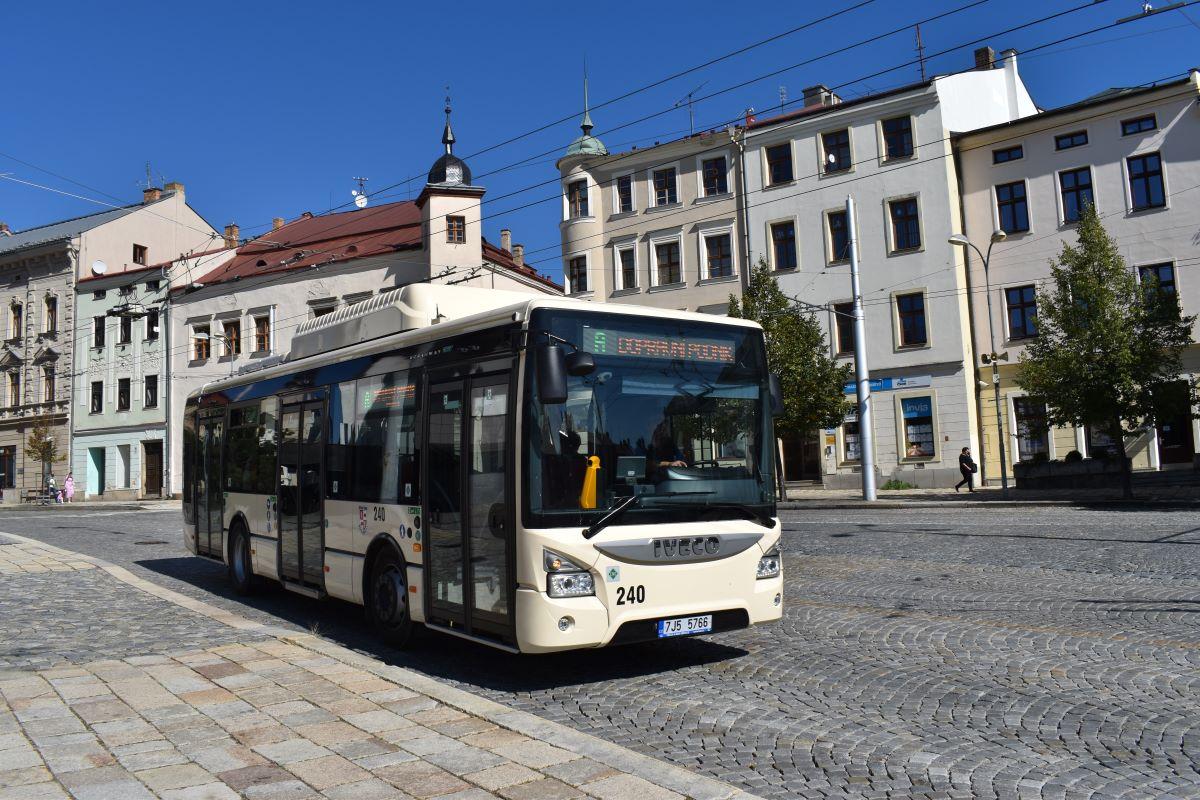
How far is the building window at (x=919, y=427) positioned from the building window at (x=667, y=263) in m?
10.7

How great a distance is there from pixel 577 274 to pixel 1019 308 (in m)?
18.0

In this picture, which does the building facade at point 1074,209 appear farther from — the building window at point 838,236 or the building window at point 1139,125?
the building window at point 838,236

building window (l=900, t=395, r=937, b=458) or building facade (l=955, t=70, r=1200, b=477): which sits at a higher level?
building facade (l=955, t=70, r=1200, b=477)

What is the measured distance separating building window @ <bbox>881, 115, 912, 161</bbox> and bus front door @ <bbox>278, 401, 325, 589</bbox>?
30.3 m

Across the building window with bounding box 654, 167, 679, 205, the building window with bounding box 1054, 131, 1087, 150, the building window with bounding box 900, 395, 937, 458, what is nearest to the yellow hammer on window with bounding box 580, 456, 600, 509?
the building window with bounding box 900, 395, 937, 458

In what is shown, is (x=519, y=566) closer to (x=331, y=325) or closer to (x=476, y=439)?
(x=476, y=439)

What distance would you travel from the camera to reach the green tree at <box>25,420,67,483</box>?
5034 centimetres

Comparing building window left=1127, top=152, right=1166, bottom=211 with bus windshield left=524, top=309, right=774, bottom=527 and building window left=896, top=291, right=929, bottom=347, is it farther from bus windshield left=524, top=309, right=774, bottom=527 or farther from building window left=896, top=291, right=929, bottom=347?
bus windshield left=524, top=309, right=774, bottom=527

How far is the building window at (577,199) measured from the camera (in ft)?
139

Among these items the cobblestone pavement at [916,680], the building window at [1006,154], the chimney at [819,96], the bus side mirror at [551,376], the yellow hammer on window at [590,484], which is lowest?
the cobblestone pavement at [916,680]

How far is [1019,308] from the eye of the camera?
3431 centimetres

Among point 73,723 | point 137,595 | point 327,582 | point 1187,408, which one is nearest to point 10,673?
point 73,723

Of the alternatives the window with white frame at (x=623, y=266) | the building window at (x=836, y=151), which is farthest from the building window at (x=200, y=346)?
the building window at (x=836, y=151)

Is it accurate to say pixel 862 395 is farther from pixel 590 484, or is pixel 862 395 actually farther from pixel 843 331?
pixel 590 484
